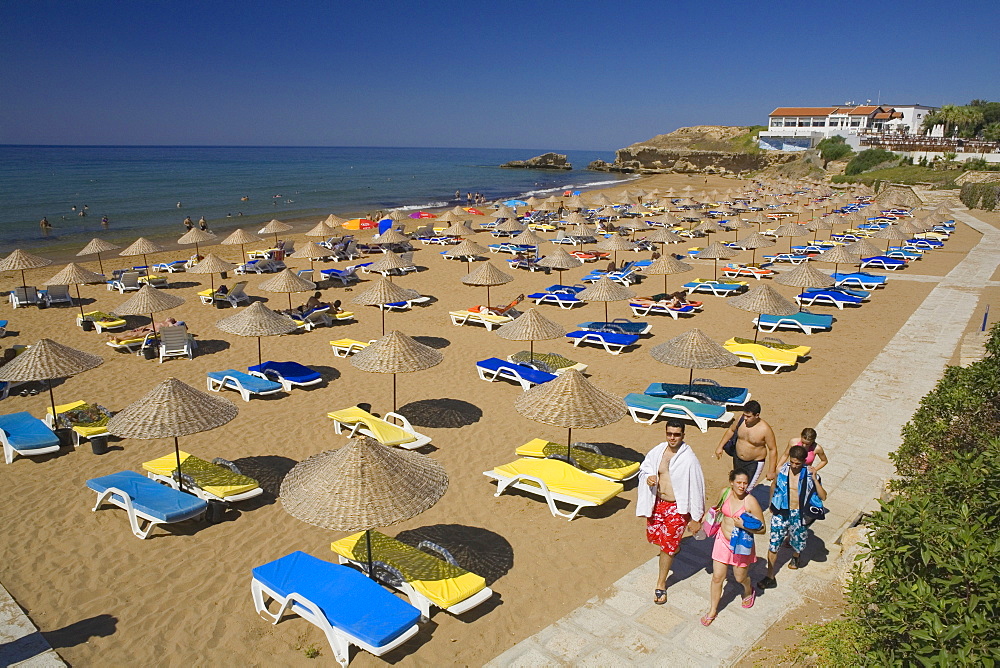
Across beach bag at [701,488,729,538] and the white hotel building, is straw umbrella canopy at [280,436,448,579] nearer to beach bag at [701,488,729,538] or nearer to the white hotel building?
beach bag at [701,488,729,538]

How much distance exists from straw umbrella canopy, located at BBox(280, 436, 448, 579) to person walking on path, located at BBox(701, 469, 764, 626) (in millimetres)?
2419

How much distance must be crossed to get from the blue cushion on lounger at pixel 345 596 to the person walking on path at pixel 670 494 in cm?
214

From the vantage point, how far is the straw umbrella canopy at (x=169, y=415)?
671cm

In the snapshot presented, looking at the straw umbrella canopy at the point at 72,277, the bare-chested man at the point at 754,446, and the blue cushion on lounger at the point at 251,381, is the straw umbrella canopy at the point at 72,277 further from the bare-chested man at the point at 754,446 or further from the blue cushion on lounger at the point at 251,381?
the bare-chested man at the point at 754,446

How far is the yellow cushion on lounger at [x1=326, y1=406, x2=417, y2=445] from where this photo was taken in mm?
8727

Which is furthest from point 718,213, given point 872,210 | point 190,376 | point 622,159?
point 622,159

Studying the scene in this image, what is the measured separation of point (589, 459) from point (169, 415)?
5066 mm

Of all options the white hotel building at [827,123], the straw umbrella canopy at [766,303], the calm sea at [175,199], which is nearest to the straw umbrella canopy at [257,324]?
the straw umbrella canopy at [766,303]

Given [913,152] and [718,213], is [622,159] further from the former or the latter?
[718,213]

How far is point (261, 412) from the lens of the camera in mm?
10383

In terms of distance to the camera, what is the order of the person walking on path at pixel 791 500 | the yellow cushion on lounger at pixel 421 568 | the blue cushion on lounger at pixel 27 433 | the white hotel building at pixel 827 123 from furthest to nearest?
the white hotel building at pixel 827 123
the blue cushion on lounger at pixel 27 433
the person walking on path at pixel 791 500
the yellow cushion on lounger at pixel 421 568

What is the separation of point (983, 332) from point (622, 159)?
10519cm

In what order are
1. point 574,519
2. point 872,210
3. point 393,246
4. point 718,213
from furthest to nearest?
point 718,213, point 872,210, point 393,246, point 574,519

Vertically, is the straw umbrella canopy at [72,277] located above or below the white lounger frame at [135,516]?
above
